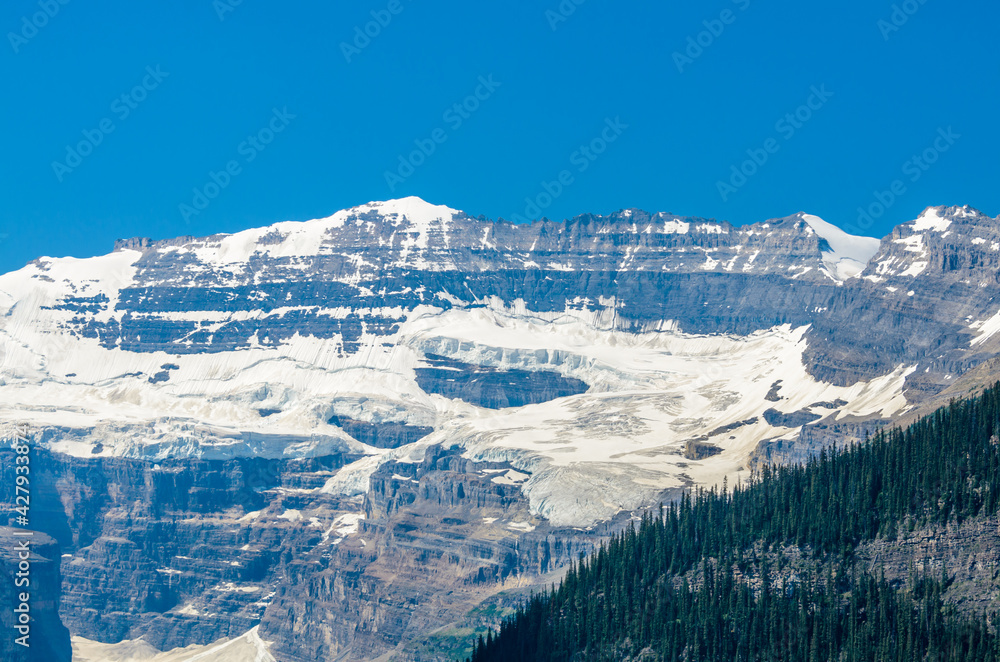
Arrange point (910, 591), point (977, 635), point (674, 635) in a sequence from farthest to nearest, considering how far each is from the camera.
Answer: point (674, 635), point (910, 591), point (977, 635)

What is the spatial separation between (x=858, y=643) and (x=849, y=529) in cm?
1983

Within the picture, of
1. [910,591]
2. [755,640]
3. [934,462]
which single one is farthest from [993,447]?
[755,640]

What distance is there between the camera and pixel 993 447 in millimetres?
193500

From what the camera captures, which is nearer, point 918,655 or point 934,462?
point 918,655

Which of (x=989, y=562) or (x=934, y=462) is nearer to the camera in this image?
(x=989, y=562)

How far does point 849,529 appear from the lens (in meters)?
199

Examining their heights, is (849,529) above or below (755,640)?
above

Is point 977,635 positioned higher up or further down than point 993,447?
further down

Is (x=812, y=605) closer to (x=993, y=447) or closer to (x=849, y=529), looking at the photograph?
(x=849, y=529)

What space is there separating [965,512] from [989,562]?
756cm

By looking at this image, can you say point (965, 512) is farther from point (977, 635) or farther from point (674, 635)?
point (674, 635)

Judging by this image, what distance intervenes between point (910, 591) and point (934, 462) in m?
17.9

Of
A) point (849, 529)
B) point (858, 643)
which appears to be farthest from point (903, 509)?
point (858, 643)

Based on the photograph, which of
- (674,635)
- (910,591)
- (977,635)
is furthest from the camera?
(674,635)
